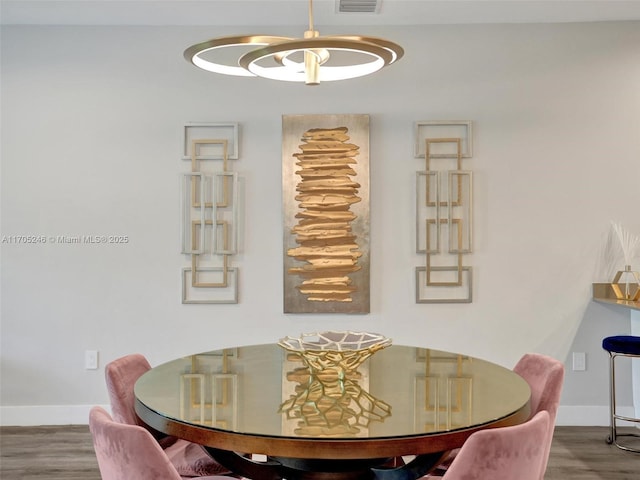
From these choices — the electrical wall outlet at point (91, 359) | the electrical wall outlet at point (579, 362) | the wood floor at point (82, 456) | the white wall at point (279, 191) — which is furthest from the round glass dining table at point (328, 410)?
the electrical wall outlet at point (579, 362)

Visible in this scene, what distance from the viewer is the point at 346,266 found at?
3.73m

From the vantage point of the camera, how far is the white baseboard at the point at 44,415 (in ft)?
12.3

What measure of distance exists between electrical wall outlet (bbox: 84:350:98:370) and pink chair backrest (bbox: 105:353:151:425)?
1.75 meters

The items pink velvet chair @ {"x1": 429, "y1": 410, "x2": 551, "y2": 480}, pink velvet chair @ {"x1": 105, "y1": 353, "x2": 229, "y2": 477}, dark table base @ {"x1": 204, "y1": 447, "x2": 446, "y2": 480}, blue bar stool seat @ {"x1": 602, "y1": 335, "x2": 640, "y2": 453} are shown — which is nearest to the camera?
pink velvet chair @ {"x1": 429, "y1": 410, "x2": 551, "y2": 480}

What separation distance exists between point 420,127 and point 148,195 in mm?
1863

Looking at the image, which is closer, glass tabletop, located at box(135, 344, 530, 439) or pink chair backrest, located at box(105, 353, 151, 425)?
glass tabletop, located at box(135, 344, 530, 439)

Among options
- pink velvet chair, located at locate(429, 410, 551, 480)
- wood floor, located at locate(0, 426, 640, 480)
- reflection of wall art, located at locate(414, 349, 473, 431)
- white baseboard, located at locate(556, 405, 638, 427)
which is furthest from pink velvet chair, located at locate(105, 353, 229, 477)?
white baseboard, located at locate(556, 405, 638, 427)

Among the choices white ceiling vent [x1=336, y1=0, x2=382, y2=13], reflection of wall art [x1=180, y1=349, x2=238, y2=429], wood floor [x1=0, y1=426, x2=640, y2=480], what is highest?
white ceiling vent [x1=336, y1=0, x2=382, y2=13]

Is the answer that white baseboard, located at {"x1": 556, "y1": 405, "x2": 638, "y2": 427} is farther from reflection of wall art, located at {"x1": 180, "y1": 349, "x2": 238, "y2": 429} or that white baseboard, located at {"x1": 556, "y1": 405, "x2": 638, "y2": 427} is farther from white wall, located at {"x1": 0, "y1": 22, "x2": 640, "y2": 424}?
reflection of wall art, located at {"x1": 180, "y1": 349, "x2": 238, "y2": 429}

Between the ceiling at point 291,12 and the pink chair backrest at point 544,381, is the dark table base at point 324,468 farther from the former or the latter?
the ceiling at point 291,12

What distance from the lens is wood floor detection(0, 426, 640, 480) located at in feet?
9.73

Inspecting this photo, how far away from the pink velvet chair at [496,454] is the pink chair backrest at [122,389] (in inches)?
46.5

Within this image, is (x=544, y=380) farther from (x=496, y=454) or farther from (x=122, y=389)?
(x=122, y=389)

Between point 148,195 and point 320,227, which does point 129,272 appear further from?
point 320,227
